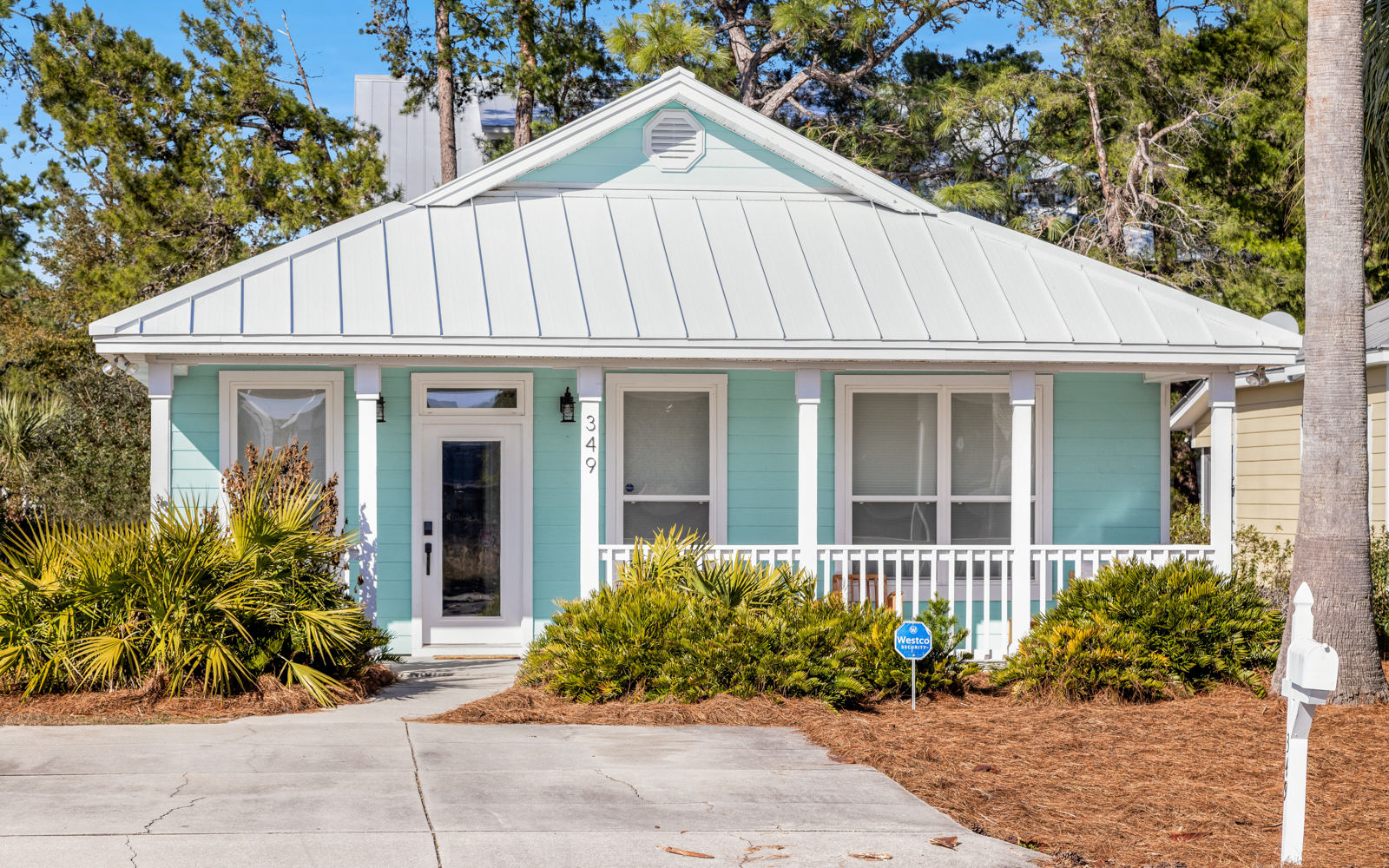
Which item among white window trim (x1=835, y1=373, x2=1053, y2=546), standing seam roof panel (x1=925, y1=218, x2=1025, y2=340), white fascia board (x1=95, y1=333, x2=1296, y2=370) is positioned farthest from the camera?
white window trim (x1=835, y1=373, x2=1053, y2=546)

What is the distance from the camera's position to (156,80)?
62.8 feet

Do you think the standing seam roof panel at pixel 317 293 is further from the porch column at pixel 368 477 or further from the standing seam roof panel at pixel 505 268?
the standing seam roof panel at pixel 505 268

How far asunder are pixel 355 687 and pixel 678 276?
14.4ft

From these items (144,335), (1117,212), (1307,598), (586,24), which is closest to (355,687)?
(144,335)

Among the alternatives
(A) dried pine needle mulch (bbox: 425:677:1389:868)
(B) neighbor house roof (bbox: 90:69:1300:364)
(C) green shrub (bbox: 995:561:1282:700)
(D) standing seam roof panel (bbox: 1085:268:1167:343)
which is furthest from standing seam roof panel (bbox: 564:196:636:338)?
(D) standing seam roof panel (bbox: 1085:268:1167:343)

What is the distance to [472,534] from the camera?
11570mm

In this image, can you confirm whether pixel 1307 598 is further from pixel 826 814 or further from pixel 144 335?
pixel 144 335

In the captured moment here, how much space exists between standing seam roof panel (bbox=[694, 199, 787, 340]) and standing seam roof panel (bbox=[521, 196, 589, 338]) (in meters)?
1.27

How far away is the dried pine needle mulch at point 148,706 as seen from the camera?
775 cm

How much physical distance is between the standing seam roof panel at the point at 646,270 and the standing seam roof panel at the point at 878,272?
169 centimetres

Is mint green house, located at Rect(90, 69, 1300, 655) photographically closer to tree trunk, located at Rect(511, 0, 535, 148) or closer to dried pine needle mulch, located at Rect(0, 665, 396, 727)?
dried pine needle mulch, located at Rect(0, 665, 396, 727)

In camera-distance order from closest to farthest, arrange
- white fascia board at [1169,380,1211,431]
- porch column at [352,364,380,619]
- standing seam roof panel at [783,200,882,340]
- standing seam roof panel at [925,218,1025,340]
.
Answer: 1. porch column at [352,364,380,619]
2. standing seam roof panel at [783,200,882,340]
3. standing seam roof panel at [925,218,1025,340]
4. white fascia board at [1169,380,1211,431]

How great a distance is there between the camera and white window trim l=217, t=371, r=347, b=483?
11172mm

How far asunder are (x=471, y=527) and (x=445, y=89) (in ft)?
35.7
